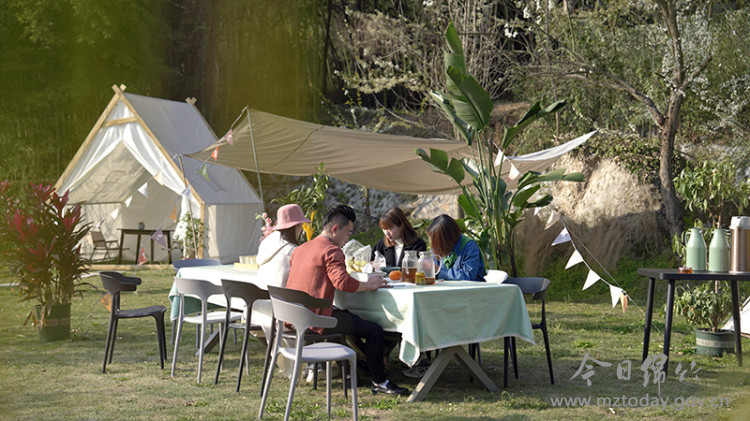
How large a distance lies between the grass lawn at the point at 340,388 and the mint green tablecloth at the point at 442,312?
390 millimetres

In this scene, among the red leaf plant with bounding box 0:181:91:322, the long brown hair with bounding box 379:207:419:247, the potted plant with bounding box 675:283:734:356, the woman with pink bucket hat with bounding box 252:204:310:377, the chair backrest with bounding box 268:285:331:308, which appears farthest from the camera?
the red leaf plant with bounding box 0:181:91:322

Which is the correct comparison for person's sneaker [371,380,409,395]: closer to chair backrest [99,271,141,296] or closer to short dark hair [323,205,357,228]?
short dark hair [323,205,357,228]

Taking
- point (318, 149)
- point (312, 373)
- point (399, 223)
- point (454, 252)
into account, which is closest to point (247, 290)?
point (312, 373)

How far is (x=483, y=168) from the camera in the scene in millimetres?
6535

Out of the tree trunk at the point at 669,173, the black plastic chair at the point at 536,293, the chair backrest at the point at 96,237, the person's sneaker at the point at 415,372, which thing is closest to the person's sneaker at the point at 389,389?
the person's sneaker at the point at 415,372

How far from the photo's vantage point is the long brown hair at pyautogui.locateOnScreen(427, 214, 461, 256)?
4.77 metres

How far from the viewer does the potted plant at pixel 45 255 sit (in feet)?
19.8

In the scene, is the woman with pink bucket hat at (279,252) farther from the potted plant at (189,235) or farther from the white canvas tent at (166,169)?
the potted plant at (189,235)

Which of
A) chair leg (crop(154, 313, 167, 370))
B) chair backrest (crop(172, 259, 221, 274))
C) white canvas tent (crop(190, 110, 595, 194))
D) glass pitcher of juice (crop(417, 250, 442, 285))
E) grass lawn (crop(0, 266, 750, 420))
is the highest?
white canvas tent (crop(190, 110, 595, 194))

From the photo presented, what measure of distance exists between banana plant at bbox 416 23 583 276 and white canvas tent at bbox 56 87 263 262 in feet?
19.4

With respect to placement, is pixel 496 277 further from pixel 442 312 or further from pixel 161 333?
pixel 161 333

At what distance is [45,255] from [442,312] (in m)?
3.86

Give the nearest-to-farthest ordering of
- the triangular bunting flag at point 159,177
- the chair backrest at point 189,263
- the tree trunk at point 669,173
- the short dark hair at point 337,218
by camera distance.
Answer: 1. the short dark hair at point 337,218
2. the chair backrest at point 189,263
3. the triangular bunting flag at point 159,177
4. the tree trunk at point 669,173

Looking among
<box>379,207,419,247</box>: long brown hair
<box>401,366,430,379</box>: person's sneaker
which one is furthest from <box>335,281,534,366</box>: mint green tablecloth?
<box>379,207,419,247</box>: long brown hair
